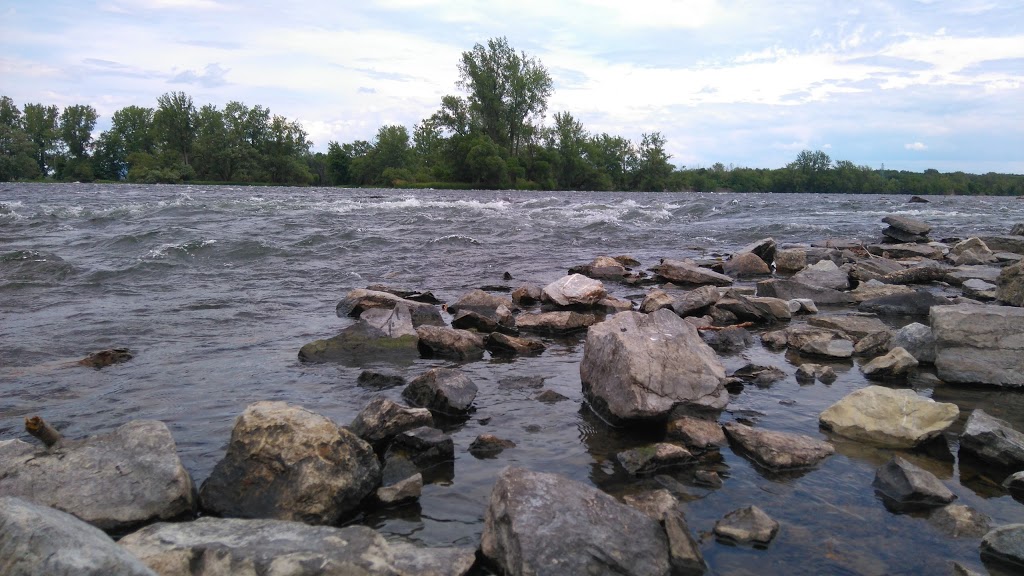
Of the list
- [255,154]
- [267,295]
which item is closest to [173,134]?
[255,154]

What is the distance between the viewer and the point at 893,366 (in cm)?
545

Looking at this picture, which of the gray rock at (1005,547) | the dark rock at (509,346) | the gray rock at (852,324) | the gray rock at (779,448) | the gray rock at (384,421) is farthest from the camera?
the gray rock at (852,324)

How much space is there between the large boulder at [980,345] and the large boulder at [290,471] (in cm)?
480

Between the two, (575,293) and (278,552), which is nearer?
(278,552)

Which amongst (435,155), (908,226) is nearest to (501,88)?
(435,155)

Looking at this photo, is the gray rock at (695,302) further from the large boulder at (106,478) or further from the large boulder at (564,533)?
the large boulder at (106,478)

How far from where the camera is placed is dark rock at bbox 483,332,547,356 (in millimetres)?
6277

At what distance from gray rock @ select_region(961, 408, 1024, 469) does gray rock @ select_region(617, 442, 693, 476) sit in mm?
1689

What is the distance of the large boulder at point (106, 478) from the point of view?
299cm

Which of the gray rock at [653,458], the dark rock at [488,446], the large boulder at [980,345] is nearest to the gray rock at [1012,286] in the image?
the large boulder at [980,345]

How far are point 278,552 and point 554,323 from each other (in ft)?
16.4

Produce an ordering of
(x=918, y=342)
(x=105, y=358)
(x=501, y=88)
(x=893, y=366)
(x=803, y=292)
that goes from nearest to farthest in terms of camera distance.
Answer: (x=893, y=366) → (x=105, y=358) → (x=918, y=342) → (x=803, y=292) → (x=501, y=88)

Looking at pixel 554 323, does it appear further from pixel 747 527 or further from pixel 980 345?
pixel 747 527

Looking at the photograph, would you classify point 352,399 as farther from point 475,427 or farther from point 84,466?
point 84,466
